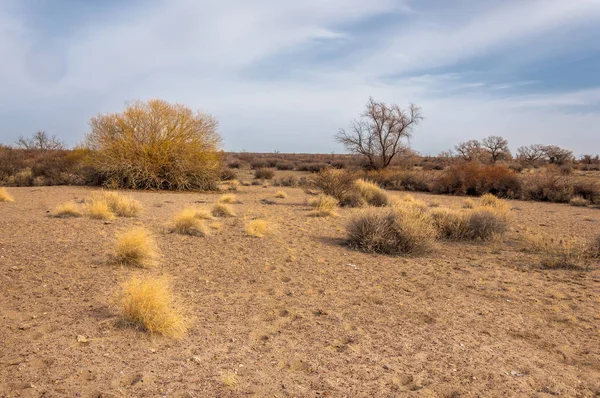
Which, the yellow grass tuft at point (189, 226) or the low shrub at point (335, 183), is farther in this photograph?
the low shrub at point (335, 183)

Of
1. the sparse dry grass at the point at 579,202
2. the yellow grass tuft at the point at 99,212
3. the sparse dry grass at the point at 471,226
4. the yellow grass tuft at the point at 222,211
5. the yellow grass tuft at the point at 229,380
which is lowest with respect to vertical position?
the sparse dry grass at the point at 579,202

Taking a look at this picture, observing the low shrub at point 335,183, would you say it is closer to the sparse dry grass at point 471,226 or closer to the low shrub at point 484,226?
the sparse dry grass at point 471,226

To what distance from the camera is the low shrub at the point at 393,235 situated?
28.3ft

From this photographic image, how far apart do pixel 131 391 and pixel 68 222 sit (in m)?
7.15

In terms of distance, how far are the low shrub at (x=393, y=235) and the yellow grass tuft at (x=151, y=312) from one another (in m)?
4.85

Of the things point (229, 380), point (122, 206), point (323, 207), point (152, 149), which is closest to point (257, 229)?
point (122, 206)

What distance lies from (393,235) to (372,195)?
7958mm

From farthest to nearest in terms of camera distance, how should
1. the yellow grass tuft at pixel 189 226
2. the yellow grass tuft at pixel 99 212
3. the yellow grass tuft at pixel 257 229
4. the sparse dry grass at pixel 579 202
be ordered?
the sparse dry grass at pixel 579 202 → the yellow grass tuft at pixel 99 212 → the yellow grass tuft at pixel 257 229 → the yellow grass tuft at pixel 189 226

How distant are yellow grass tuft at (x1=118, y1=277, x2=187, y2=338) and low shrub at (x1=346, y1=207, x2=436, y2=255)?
4.85 metres

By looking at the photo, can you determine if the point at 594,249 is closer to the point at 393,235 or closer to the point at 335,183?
the point at 393,235

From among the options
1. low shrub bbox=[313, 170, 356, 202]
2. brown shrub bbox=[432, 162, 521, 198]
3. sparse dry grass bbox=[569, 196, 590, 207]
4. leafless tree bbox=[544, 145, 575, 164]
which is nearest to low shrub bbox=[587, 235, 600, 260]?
low shrub bbox=[313, 170, 356, 202]

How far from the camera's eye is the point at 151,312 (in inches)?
172

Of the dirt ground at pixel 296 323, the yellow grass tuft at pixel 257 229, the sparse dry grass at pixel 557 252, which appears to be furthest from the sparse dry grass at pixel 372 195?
the dirt ground at pixel 296 323

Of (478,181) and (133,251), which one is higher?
(478,181)
